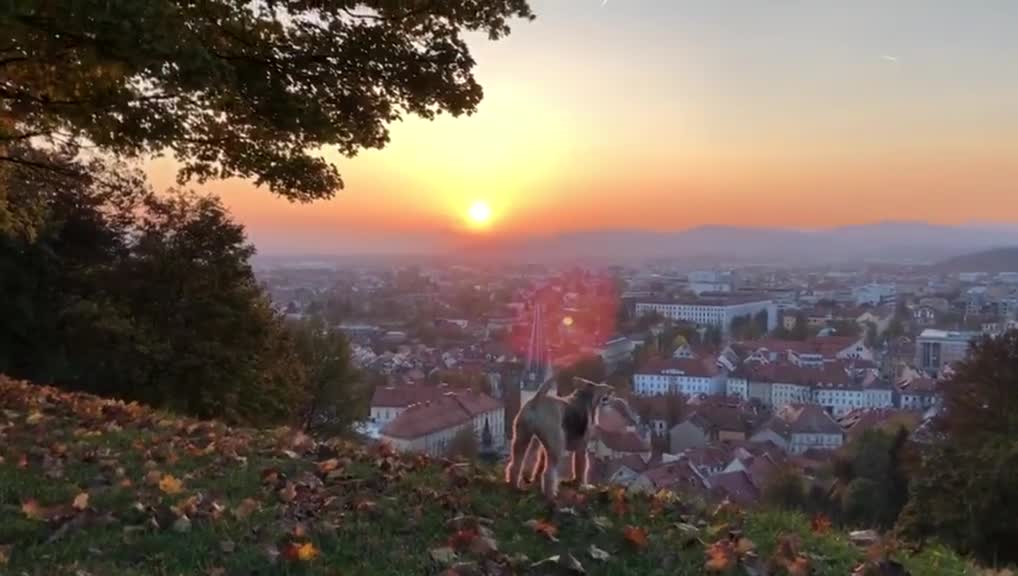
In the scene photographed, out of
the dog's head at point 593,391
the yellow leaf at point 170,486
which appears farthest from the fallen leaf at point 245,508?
the dog's head at point 593,391

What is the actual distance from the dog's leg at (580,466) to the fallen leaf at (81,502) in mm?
3063

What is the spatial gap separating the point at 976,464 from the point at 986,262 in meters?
71.4

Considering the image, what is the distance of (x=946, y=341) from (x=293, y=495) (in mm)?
Result: 56868

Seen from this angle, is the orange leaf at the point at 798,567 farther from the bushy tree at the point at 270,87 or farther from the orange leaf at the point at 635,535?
the bushy tree at the point at 270,87

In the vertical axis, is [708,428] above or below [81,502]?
below

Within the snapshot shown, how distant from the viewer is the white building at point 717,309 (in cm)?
7609

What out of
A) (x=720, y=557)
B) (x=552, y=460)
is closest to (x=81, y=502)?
(x=552, y=460)

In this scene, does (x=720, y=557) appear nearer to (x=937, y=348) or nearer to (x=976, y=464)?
(x=976, y=464)

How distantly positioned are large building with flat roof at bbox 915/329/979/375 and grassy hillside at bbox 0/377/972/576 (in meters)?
52.5

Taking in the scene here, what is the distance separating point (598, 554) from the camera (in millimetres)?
4512

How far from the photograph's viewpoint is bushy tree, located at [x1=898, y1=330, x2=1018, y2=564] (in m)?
18.6

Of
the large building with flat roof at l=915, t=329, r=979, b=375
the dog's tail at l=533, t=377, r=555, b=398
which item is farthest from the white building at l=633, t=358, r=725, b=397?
the dog's tail at l=533, t=377, r=555, b=398

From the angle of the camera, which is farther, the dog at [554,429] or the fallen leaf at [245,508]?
the dog at [554,429]

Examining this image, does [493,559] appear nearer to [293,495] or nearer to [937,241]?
[293,495]
